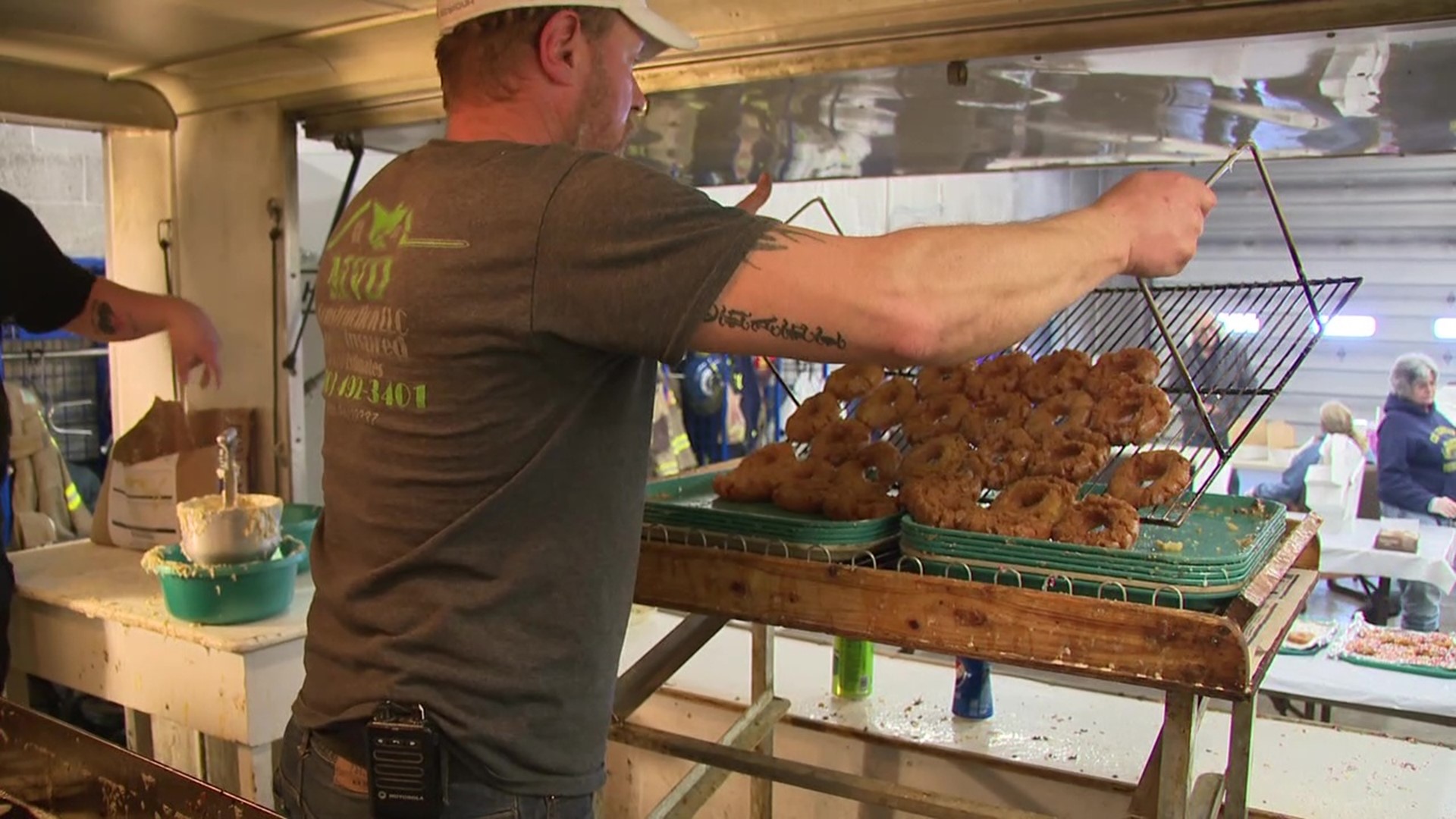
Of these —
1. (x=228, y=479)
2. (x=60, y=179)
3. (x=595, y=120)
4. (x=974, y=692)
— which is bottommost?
(x=974, y=692)

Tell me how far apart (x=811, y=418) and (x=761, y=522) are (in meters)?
0.34

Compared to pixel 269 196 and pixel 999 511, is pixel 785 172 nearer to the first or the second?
pixel 269 196

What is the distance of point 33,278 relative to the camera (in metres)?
2.39

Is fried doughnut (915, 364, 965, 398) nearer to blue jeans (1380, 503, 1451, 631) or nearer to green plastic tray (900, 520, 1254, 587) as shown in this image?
green plastic tray (900, 520, 1254, 587)

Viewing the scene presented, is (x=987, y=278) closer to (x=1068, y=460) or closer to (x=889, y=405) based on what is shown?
(x=1068, y=460)

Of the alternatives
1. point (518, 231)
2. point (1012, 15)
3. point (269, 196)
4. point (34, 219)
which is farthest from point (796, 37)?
point (34, 219)

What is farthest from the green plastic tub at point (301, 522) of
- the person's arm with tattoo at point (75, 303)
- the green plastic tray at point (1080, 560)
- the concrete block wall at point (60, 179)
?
the concrete block wall at point (60, 179)

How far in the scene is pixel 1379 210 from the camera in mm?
5715

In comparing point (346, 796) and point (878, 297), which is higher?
point (878, 297)

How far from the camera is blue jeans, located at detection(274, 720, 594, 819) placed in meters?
1.10

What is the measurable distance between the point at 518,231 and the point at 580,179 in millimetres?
74

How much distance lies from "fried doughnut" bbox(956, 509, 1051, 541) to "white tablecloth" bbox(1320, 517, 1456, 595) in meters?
3.53

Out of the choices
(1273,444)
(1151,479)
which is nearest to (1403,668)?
(1151,479)

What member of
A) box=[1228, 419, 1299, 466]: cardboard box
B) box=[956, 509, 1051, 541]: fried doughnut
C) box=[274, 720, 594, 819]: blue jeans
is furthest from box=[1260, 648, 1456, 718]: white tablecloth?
box=[1228, 419, 1299, 466]: cardboard box
